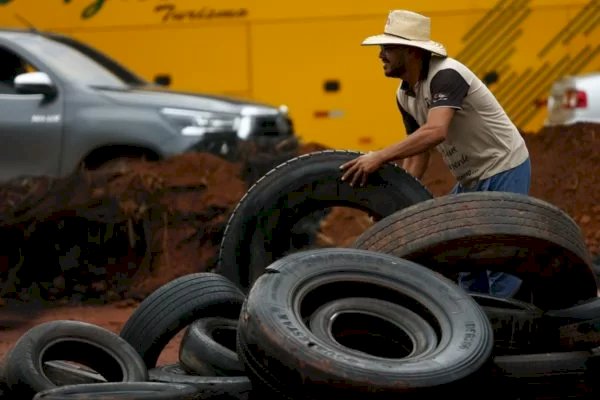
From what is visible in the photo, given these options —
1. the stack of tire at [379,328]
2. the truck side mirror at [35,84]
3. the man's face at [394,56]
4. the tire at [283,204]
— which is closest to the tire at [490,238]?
the stack of tire at [379,328]

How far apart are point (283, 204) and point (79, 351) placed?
6.86 feet

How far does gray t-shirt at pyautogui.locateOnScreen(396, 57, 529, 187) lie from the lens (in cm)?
785

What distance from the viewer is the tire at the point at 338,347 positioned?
5.79 meters

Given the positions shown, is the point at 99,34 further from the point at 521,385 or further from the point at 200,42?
the point at 521,385

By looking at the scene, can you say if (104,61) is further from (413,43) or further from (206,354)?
(206,354)

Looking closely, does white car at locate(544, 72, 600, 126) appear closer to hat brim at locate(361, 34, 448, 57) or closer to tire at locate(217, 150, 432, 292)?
tire at locate(217, 150, 432, 292)

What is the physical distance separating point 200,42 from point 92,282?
20.8 ft

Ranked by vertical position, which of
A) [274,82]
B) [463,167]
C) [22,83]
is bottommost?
[274,82]

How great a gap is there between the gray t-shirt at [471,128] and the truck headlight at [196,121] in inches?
221

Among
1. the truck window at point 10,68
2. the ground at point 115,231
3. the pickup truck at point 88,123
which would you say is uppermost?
the truck window at point 10,68

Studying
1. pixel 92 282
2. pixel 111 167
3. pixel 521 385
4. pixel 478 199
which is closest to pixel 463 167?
pixel 478 199

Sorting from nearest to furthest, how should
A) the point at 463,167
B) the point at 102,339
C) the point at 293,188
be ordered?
1. the point at 102,339
2. the point at 463,167
3. the point at 293,188

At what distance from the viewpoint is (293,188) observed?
862 cm

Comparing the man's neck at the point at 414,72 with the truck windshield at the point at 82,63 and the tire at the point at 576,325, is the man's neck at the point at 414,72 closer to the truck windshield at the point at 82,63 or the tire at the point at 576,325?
the tire at the point at 576,325
